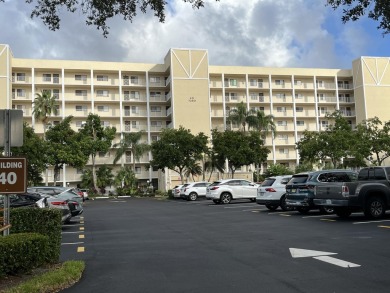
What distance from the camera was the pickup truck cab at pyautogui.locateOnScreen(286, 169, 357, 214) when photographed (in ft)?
57.3

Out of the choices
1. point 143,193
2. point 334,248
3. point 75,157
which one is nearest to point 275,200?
point 334,248

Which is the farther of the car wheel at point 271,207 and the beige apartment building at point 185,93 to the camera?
the beige apartment building at point 185,93

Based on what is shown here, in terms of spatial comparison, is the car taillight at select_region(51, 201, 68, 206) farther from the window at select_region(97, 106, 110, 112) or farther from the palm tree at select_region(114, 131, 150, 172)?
the window at select_region(97, 106, 110, 112)

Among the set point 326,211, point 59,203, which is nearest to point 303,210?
point 326,211

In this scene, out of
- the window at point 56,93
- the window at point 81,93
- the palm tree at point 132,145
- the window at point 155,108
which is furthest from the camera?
the window at point 155,108

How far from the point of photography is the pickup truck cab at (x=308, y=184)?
57.3ft

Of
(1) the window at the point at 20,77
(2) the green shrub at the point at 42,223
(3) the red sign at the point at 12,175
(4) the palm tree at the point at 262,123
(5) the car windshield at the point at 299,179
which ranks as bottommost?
(2) the green shrub at the point at 42,223

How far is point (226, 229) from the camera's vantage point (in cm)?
1441

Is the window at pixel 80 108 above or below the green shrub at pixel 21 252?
above

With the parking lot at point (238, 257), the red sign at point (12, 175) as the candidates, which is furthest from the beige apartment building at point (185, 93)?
the red sign at point (12, 175)

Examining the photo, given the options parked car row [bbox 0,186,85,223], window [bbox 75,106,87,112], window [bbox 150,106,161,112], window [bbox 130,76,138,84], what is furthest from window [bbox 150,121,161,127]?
parked car row [bbox 0,186,85,223]

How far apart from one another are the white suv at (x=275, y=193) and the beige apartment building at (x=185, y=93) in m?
42.7

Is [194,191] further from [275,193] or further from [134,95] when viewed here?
[134,95]

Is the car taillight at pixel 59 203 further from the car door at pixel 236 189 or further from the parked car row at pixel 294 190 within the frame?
the car door at pixel 236 189
